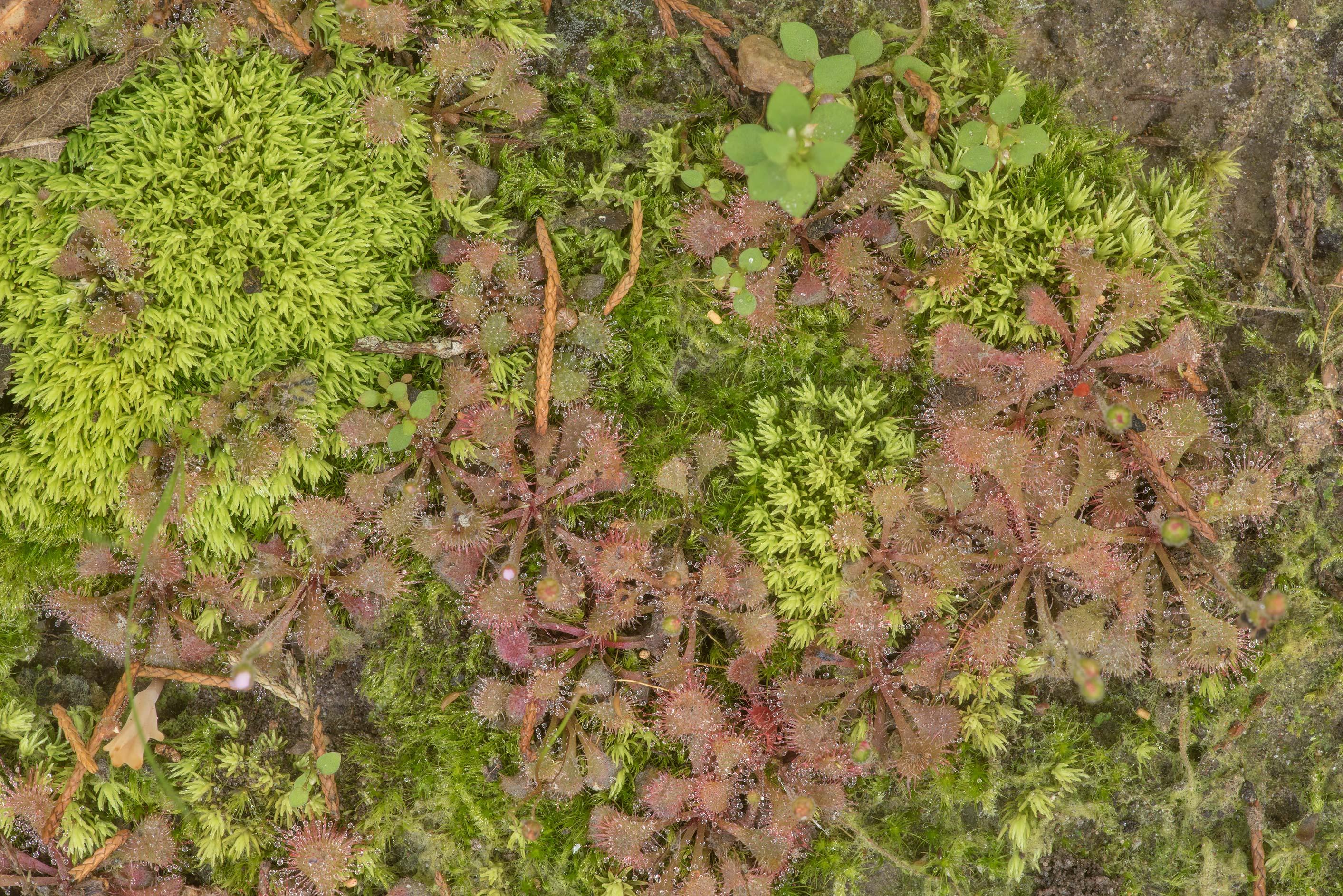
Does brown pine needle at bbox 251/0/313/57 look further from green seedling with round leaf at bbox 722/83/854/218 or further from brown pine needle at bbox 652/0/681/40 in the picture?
green seedling with round leaf at bbox 722/83/854/218

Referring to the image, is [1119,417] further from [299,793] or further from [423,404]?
[299,793]

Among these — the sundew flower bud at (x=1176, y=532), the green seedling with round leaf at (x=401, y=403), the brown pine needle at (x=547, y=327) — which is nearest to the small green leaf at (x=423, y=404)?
the green seedling with round leaf at (x=401, y=403)

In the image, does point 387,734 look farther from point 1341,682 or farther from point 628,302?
point 1341,682

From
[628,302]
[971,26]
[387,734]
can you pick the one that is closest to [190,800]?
[387,734]

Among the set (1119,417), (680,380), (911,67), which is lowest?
(680,380)

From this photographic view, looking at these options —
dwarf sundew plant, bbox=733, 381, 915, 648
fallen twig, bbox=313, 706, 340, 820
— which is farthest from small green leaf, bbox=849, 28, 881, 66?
fallen twig, bbox=313, 706, 340, 820

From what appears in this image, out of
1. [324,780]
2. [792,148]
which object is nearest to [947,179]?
[792,148]

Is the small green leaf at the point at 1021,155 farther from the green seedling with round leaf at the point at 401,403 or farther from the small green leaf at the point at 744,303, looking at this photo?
the green seedling with round leaf at the point at 401,403
